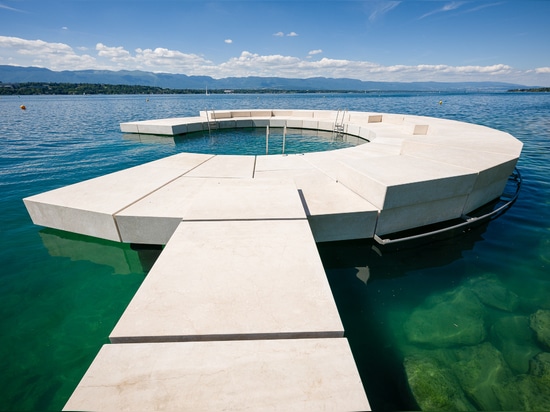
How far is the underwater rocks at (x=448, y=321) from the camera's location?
3570 mm

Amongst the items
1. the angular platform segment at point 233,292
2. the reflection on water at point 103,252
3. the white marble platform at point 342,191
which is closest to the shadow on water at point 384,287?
the white marble platform at point 342,191

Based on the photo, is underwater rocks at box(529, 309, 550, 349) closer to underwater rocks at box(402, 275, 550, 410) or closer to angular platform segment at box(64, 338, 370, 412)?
underwater rocks at box(402, 275, 550, 410)

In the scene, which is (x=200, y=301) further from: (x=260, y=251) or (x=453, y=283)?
(x=453, y=283)

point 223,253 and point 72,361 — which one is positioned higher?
point 223,253

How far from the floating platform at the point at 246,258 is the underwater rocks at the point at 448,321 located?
166 cm

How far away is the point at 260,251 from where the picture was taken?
3.20m

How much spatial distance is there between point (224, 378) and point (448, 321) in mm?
3683

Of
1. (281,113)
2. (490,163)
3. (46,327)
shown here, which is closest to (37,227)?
(46,327)

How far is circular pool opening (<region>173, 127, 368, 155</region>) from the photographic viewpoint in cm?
1310

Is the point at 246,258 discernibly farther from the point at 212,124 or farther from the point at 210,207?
the point at 212,124

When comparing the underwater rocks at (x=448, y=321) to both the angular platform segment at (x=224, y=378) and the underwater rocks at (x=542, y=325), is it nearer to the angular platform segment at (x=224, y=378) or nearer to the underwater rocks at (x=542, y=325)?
the underwater rocks at (x=542, y=325)

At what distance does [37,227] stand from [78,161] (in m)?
6.42

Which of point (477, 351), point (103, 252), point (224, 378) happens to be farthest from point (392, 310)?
point (103, 252)

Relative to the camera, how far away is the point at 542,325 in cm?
375
